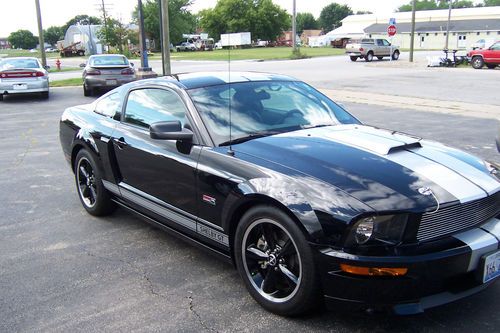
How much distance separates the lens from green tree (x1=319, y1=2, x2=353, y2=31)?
162m

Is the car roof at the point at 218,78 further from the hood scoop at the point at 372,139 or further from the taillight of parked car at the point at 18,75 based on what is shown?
the taillight of parked car at the point at 18,75

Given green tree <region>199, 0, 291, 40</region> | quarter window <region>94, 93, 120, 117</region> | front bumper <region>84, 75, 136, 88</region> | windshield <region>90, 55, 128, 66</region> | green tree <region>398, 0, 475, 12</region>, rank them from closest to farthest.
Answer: quarter window <region>94, 93, 120, 117</region>
front bumper <region>84, 75, 136, 88</region>
windshield <region>90, 55, 128, 66</region>
green tree <region>199, 0, 291, 40</region>
green tree <region>398, 0, 475, 12</region>

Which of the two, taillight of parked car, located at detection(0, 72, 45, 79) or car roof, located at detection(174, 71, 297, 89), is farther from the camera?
taillight of parked car, located at detection(0, 72, 45, 79)

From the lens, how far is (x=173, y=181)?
152 inches

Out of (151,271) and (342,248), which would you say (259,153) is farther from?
(151,271)

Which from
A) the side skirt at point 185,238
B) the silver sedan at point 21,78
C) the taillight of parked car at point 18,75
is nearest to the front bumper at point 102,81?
the silver sedan at point 21,78

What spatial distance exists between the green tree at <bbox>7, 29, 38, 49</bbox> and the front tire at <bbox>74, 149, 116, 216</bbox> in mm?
162350

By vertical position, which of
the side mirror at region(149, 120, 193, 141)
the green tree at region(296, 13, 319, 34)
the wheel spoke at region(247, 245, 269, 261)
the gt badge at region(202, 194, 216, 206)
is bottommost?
the wheel spoke at region(247, 245, 269, 261)

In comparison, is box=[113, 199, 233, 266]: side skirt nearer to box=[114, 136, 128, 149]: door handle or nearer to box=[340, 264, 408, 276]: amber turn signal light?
box=[114, 136, 128, 149]: door handle

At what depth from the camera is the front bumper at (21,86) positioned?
1636 cm

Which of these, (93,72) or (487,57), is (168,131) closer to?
→ (93,72)

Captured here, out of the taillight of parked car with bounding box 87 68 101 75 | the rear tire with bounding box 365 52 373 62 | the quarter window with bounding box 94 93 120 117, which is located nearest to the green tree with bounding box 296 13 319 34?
the rear tire with bounding box 365 52 373 62

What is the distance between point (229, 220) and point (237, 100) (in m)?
1.11

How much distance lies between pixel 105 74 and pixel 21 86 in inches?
109
